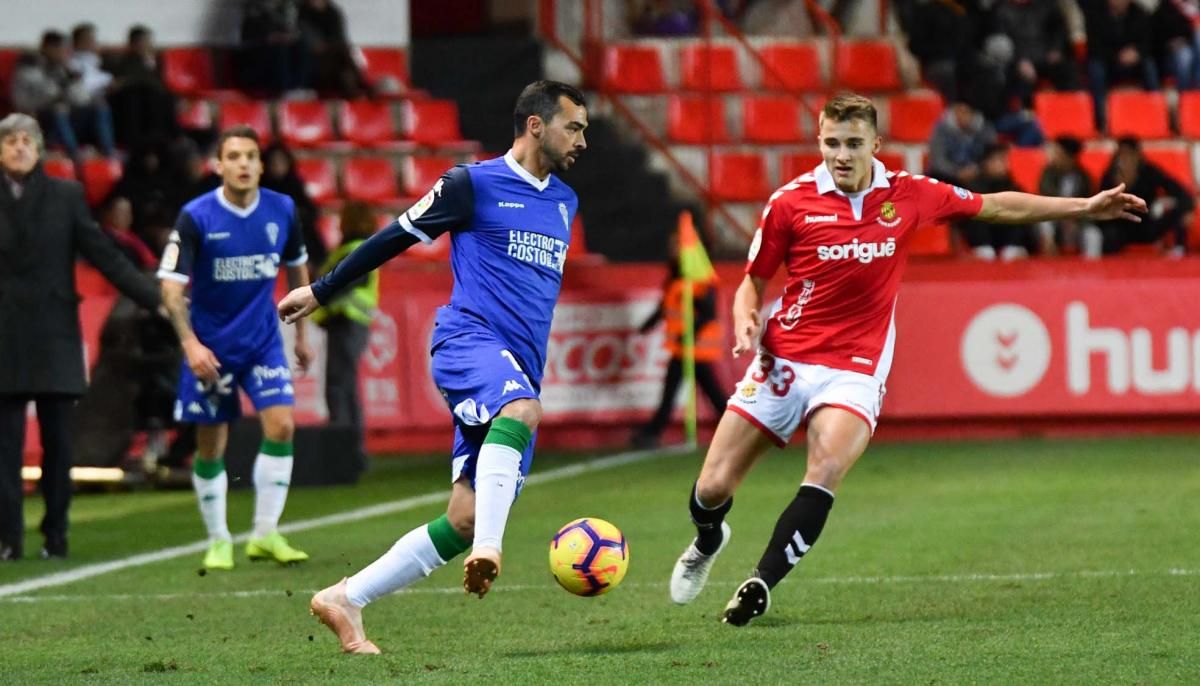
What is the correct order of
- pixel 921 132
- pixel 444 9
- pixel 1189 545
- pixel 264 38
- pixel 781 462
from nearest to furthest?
pixel 1189 545 → pixel 781 462 → pixel 264 38 → pixel 921 132 → pixel 444 9

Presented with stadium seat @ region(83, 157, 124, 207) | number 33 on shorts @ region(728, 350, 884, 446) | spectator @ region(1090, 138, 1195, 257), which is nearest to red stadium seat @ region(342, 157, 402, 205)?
stadium seat @ region(83, 157, 124, 207)

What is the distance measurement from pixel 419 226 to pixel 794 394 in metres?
1.80

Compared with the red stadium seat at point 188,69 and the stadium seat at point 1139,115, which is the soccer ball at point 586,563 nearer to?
the red stadium seat at point 188,69

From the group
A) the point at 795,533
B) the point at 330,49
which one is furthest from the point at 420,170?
the point at 795,533

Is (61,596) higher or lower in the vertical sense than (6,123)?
lower

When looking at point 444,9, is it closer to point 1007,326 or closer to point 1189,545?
point 1007,326

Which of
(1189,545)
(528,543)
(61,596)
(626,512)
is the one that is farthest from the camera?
(626,512)

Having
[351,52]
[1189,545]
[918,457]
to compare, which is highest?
[351,52]

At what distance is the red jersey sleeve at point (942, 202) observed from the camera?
28.1 ft

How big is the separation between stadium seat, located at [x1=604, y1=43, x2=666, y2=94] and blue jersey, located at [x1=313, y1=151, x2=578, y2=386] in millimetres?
16224

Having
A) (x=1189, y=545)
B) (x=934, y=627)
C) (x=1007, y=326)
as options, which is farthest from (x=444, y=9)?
(x=934, y=627)

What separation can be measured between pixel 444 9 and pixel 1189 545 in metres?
16.4

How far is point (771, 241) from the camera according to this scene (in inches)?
337

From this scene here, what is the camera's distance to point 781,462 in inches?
661
